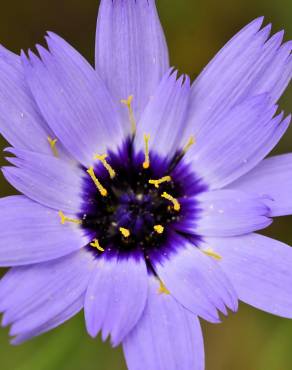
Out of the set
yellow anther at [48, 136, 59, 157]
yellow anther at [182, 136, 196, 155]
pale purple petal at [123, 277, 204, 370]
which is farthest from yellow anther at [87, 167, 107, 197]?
pale purple petal at [123, 277, 204, 370]

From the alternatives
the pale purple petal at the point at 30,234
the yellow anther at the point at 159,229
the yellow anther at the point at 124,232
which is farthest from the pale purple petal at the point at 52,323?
the yellow anther at the point at 159,229

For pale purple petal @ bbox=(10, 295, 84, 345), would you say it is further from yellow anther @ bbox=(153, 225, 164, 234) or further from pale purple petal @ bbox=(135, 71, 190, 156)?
pale purple petal @ bbox=(135, 71, 190, 156)

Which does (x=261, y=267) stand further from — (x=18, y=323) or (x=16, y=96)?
(x=16, y=96)

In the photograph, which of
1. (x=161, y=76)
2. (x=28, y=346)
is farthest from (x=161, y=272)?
(x=28, y=346)

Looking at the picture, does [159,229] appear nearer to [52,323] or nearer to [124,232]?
[124,232]

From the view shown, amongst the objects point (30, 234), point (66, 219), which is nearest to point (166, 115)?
point (66, 219)

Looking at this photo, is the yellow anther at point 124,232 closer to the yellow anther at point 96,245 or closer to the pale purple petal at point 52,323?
the yellow anther at point 96,245
